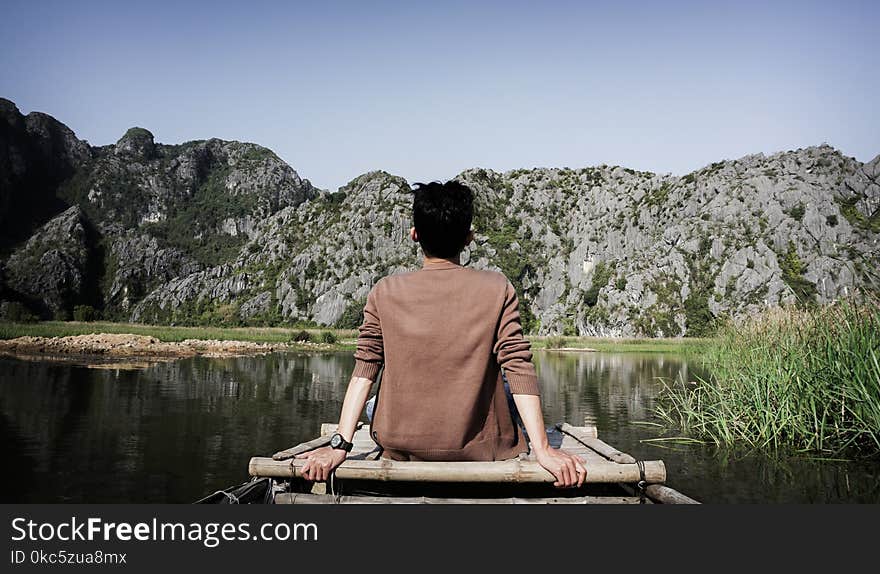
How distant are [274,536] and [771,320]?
Result: 13009mm

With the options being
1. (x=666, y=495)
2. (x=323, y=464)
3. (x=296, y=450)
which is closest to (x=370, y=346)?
(x=323, y=464)

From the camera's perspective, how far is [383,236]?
114m

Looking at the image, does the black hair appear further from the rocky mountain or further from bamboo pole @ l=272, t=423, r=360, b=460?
the rocky mountain

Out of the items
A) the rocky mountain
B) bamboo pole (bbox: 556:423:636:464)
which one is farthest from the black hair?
the rocky mountain

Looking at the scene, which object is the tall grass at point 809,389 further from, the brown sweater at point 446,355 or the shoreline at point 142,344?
the shoreline at point 142,344

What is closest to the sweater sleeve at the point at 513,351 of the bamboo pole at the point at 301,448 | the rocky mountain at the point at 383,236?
the bamboo pole at the point at 301,448

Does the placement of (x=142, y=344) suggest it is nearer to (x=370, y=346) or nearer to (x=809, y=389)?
(x=809, y=389)

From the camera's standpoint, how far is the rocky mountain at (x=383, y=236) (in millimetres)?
83750

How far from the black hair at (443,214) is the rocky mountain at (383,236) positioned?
56368 mm

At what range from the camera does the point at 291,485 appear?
538 cm

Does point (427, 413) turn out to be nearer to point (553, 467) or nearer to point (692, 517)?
point (553, 467)

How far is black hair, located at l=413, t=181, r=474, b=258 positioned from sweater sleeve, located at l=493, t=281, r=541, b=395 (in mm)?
450

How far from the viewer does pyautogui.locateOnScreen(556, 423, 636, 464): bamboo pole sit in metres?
4.54

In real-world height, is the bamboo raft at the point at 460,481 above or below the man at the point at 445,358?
below
